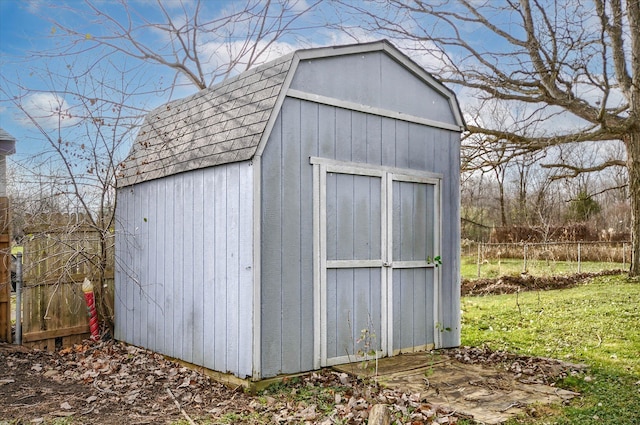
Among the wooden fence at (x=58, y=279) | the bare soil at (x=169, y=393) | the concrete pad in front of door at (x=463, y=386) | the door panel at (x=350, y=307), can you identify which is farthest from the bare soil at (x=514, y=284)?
the wooden fence at (x=58, y=279)

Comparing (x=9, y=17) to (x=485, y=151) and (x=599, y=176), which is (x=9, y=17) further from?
(x=599, y=176)

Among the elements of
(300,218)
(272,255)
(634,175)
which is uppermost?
(634,175)

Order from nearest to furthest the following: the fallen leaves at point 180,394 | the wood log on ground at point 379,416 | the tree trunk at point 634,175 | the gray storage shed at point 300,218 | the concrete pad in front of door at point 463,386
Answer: the wood log on ground at point 379,416 < the fallen leaves at point 180,394 < the concrete pad in front of door at point 463,386 < the gray storage shed at point 300,218 < the tree trunk at point 634,175

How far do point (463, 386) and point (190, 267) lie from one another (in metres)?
3.07

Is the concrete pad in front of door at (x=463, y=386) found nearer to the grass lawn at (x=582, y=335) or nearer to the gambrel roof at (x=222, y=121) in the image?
the grass lawn at (x=582, y=335)

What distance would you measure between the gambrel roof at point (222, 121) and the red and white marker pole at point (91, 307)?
1443mm

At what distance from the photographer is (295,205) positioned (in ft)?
17.5

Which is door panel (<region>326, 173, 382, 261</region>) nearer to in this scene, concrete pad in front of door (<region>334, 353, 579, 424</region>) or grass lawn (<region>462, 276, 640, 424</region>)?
concrete pad in front of door (<region>334, 353, 579, 424</region>)

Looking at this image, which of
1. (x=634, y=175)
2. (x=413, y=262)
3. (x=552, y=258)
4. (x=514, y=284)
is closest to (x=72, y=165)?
(x=413, y=262)

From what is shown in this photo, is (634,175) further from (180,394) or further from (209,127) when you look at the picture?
(180,394)

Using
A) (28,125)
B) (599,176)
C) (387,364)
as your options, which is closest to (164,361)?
(387,364)

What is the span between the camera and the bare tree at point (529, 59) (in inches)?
460

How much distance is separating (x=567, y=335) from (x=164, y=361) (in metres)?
5.70

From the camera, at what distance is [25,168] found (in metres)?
7.63
